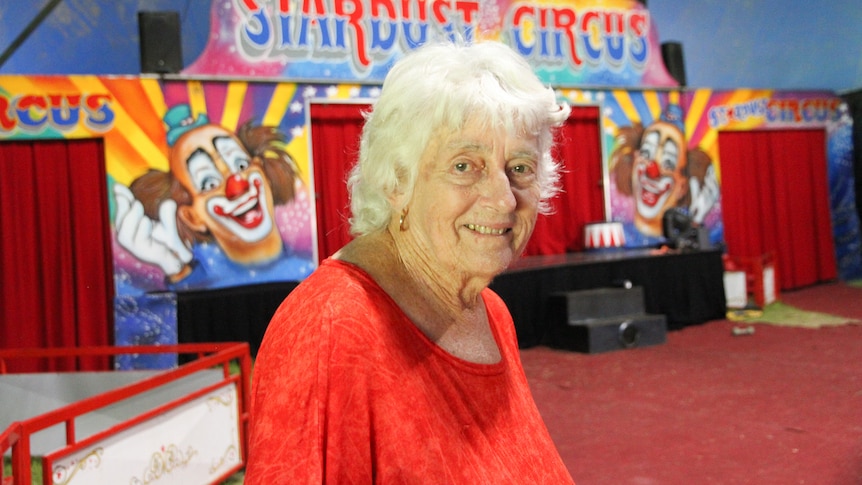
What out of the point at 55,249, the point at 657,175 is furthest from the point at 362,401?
the point at 657,175

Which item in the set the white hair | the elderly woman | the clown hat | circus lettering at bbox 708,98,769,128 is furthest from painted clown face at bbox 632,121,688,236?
the white hair

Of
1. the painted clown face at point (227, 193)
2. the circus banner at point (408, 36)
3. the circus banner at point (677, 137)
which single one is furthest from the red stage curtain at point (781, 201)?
the painted clown face at point (227, 193)

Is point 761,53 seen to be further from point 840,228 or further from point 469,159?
point 469,159

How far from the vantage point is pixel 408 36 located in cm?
734

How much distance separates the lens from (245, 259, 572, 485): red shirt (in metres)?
0.82

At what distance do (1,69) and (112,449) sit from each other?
629 centimetres

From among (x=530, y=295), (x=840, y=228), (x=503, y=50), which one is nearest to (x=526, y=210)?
(x=503, y=50)

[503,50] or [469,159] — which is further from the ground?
[503,50]

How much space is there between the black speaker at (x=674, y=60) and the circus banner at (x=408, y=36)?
11 cm

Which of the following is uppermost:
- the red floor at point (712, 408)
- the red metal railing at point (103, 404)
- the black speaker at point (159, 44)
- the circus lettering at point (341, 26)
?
the circus lettering at point (341, 26)

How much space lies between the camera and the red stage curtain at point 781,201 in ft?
29.6

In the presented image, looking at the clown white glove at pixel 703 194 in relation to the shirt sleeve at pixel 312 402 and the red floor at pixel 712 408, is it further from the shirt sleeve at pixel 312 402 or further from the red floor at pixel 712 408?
the shirt sleeve at pixel 312 402

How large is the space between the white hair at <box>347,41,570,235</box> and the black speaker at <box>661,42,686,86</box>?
328 inches

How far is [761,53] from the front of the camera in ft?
36.2
